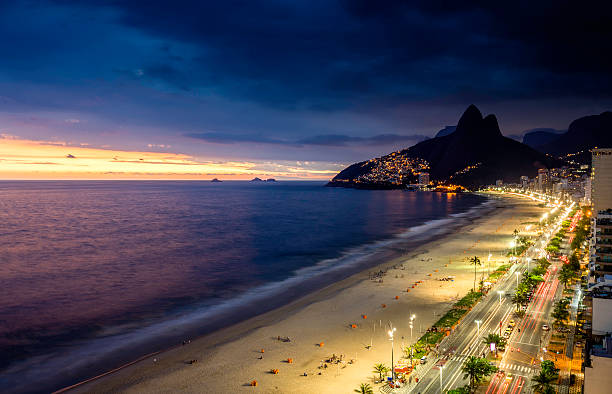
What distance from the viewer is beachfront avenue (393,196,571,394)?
94.5 feet

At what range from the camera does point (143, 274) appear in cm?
6762

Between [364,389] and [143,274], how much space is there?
51.1 meters

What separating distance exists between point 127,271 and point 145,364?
39.4 meters

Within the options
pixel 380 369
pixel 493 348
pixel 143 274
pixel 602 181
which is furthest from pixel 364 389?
pixel 602 181

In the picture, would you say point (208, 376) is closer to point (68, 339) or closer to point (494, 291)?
point (68, 339)

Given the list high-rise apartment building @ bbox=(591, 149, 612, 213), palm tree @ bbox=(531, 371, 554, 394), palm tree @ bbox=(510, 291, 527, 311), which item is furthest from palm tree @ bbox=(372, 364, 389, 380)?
high-rise apartment building @ bbox=(591, 149, 612, 213)

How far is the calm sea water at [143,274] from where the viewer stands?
129 ft

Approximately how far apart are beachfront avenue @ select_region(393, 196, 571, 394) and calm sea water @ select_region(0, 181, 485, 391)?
22903 millimetres

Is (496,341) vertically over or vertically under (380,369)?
over

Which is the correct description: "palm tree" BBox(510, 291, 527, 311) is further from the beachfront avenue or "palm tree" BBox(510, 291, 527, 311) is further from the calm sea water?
the calm sea water

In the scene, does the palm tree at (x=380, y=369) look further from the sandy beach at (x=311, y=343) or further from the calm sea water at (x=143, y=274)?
the calm sea water at (x=143, y=274)

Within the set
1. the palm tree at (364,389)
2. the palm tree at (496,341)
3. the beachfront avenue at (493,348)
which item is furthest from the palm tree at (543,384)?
the palm tree at (364,389)

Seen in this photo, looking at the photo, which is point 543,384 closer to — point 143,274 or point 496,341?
point 496,341

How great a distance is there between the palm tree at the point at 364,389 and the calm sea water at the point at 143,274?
65.8ft
